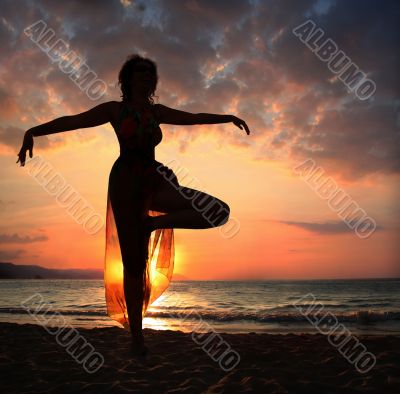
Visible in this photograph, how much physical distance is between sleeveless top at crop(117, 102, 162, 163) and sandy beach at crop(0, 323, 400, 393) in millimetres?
1808

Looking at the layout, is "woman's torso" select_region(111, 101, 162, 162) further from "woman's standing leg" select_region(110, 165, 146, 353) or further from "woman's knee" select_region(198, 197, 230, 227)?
"woman's knee" select_region(198, 197, 230, 227)

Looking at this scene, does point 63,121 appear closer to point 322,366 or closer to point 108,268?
point 108,268

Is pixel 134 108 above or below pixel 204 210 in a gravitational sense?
above

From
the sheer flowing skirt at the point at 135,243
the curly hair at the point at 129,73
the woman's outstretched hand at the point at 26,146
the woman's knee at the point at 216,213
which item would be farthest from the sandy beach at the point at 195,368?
the curly hair at the point at 129,73

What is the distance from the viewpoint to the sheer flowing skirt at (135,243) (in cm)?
339

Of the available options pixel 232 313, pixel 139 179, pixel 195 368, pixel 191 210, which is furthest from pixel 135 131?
pixel 232 313

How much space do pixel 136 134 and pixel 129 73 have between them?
0.63 meters

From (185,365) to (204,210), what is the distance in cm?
227

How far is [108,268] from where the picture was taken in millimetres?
3904

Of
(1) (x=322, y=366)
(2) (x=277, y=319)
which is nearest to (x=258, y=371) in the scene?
(1) (x=322, y=366)

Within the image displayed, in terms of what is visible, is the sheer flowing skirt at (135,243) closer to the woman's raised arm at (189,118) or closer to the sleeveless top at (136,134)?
the sleeveless top at (136,134)

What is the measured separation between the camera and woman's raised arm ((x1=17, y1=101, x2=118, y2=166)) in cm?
320

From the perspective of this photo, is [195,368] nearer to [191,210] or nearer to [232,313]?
[191,210]

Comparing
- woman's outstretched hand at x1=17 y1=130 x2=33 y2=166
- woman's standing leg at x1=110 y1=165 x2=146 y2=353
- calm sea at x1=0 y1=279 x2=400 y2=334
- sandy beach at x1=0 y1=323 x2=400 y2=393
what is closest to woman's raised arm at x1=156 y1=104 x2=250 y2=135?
woman's standing leg at x1=110 y1=165 x2=146 y2=353
